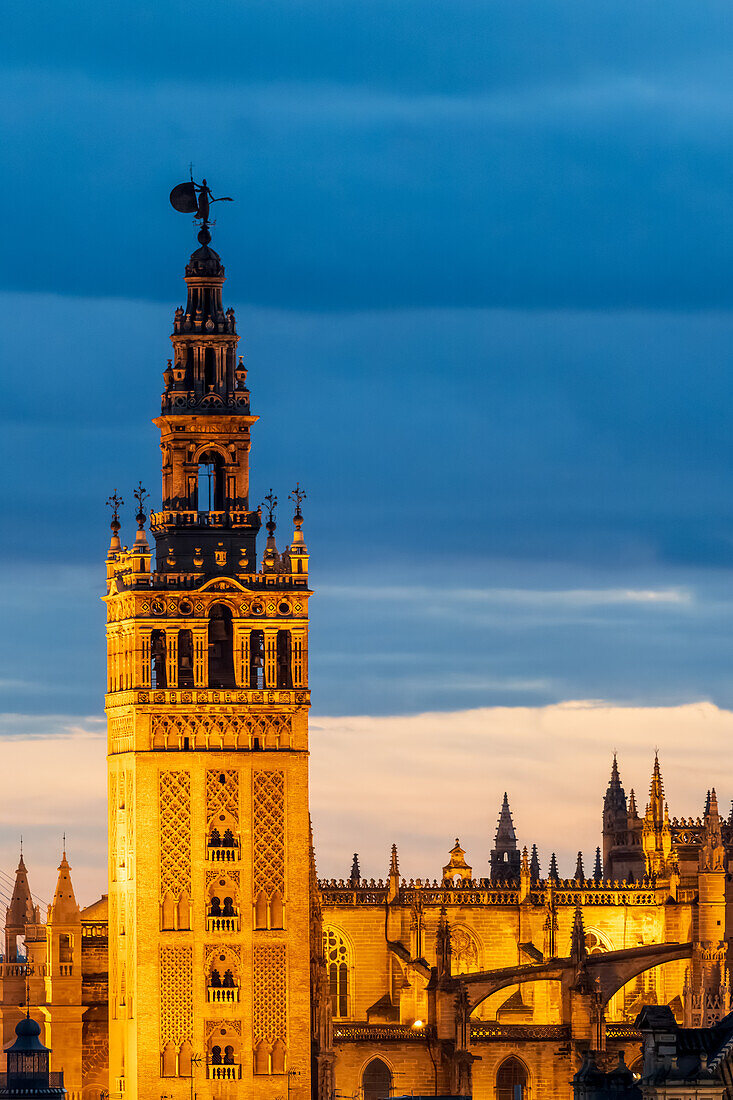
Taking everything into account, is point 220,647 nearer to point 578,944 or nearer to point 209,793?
point 209,793

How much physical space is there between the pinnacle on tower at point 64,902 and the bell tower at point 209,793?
2.25m

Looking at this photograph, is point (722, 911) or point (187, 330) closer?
point (187, 330)

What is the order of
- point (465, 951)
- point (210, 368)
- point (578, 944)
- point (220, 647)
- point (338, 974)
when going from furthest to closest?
point (465, 951)
point (338, 974)
point (578, 944)
point (210, 368)
point (220, 647)

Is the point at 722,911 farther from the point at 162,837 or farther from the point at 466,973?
the point at 162,837

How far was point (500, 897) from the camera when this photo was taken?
18362 cm

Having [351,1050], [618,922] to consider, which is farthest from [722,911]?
[351,1050]

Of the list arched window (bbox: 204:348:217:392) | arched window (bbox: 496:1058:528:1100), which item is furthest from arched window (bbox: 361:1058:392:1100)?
arched window (bbox: 204:348:217:392)

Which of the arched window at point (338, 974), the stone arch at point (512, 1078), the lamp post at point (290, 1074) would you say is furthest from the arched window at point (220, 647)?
the stone arch at point (512, 1078)

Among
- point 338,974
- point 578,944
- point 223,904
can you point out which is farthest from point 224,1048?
point 578,944

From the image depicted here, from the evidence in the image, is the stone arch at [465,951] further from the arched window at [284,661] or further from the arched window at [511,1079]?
the arched window at [284,661]

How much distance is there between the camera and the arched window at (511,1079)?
175m

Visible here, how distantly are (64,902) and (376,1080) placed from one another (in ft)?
52.3

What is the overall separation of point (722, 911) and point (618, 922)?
478 centimetres

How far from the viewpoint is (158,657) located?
16338cm
